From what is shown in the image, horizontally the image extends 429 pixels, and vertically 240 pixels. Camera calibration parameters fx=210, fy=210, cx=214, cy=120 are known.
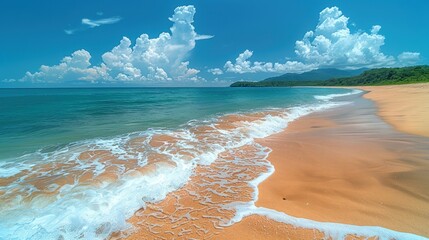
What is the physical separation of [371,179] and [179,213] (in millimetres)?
4768

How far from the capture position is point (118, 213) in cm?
433

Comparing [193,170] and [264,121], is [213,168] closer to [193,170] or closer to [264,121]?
[193,170]

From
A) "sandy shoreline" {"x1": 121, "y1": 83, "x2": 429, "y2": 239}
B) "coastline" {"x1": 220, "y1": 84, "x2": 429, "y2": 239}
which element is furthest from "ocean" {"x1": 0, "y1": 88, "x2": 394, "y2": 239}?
"coastline" {"x1": 220, "y1": 84, "x2": 429, "y2": 239}

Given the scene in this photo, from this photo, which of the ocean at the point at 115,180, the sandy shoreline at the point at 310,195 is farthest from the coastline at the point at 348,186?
the ocean at the point at 115,180

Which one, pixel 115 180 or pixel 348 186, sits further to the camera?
pixel 115 180

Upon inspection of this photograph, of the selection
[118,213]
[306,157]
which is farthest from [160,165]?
[306,157]

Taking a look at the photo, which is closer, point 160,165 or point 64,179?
point 64,179

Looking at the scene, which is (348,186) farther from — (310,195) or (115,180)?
(115,180)

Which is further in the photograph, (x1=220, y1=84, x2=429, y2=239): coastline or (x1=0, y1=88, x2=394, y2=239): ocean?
(x1=0, y1=88, x2=394, y2=239): ocean

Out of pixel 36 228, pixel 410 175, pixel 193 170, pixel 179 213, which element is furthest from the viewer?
pixel 193 170

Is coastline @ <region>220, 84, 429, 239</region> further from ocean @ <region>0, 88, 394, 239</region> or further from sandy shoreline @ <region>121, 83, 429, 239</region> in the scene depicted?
ocean @ <region>0, 88, 394, 239</region>

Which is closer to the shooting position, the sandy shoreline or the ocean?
the sandy shoreline

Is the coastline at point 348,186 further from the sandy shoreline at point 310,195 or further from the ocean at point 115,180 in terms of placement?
the ocean at point 115,180

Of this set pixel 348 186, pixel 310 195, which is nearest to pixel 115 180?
pixel 310 195
